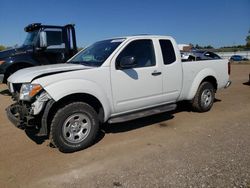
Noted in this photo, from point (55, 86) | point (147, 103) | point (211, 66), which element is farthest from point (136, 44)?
point (211, 66)

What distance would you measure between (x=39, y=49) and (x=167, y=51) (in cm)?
572

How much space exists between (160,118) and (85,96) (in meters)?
2.35

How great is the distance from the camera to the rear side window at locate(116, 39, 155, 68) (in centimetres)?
482

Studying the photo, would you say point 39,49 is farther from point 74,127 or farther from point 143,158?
point 143,158

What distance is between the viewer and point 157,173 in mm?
3316

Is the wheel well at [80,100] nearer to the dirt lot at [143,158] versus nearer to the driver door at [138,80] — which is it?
the driver door at [138,80]

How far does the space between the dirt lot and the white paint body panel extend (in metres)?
0.62

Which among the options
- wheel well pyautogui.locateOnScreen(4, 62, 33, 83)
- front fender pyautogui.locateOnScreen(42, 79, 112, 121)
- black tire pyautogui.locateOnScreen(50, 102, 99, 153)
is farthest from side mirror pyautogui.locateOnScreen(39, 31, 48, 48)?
black tire pyautogui.locateOnScreen(50, 102, 99, 153)

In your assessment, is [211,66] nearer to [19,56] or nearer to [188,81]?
[188,81]

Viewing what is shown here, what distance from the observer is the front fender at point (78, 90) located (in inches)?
149

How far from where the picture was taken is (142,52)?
5.02 metres

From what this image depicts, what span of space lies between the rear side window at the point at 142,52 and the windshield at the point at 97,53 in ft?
0.75

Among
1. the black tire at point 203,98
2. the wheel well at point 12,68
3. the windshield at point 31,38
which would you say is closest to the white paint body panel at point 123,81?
the black tire at point 203,98

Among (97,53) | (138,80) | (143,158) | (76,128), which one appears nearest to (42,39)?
(97,53)
